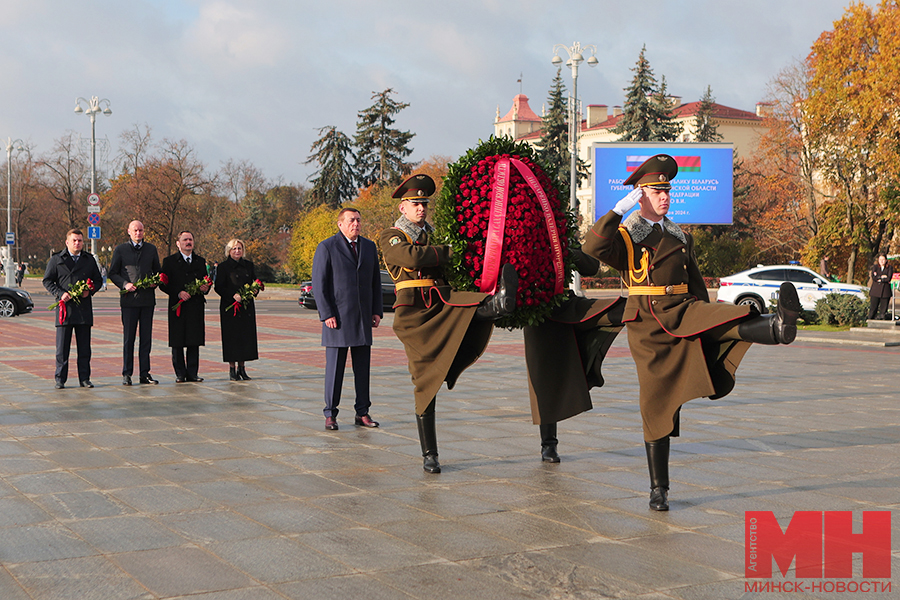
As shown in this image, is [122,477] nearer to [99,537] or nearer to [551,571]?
[99,537]

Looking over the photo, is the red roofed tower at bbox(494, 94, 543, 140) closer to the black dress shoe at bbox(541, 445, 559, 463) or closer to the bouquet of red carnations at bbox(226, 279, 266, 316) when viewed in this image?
the bouquet of red carnations at bbox(226, 279, 266, 316)

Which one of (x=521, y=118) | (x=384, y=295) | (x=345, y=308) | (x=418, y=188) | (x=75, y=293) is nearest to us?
(x=418, y=188)

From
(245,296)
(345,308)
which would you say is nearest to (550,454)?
(345,308)

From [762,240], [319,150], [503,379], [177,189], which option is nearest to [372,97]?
[319,150]

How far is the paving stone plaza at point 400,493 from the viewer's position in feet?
13.3

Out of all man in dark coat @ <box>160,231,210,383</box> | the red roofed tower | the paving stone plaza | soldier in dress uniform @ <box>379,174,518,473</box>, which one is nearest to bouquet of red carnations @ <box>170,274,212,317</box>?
man in dark coat @ <box>160,231,210,383</box>

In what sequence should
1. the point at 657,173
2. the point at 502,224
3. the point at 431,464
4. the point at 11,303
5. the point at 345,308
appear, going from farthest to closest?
the point at 11,303 < the point at 345,308 < the point at 431,464 < the point at 502,224 < the point at 657,173

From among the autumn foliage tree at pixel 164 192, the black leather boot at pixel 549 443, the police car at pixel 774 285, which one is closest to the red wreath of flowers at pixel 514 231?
the black leather boot at pixel 549 443

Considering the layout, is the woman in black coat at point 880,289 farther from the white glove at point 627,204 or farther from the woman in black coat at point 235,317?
the white glove at point 627,204

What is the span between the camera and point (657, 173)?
214 inches

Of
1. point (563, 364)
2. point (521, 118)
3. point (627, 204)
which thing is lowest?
point (563, 364)

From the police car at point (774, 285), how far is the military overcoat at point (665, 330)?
2139 cm

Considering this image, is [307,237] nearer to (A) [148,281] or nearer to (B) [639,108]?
(B) [639,108]

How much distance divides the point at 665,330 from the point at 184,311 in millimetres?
7736
